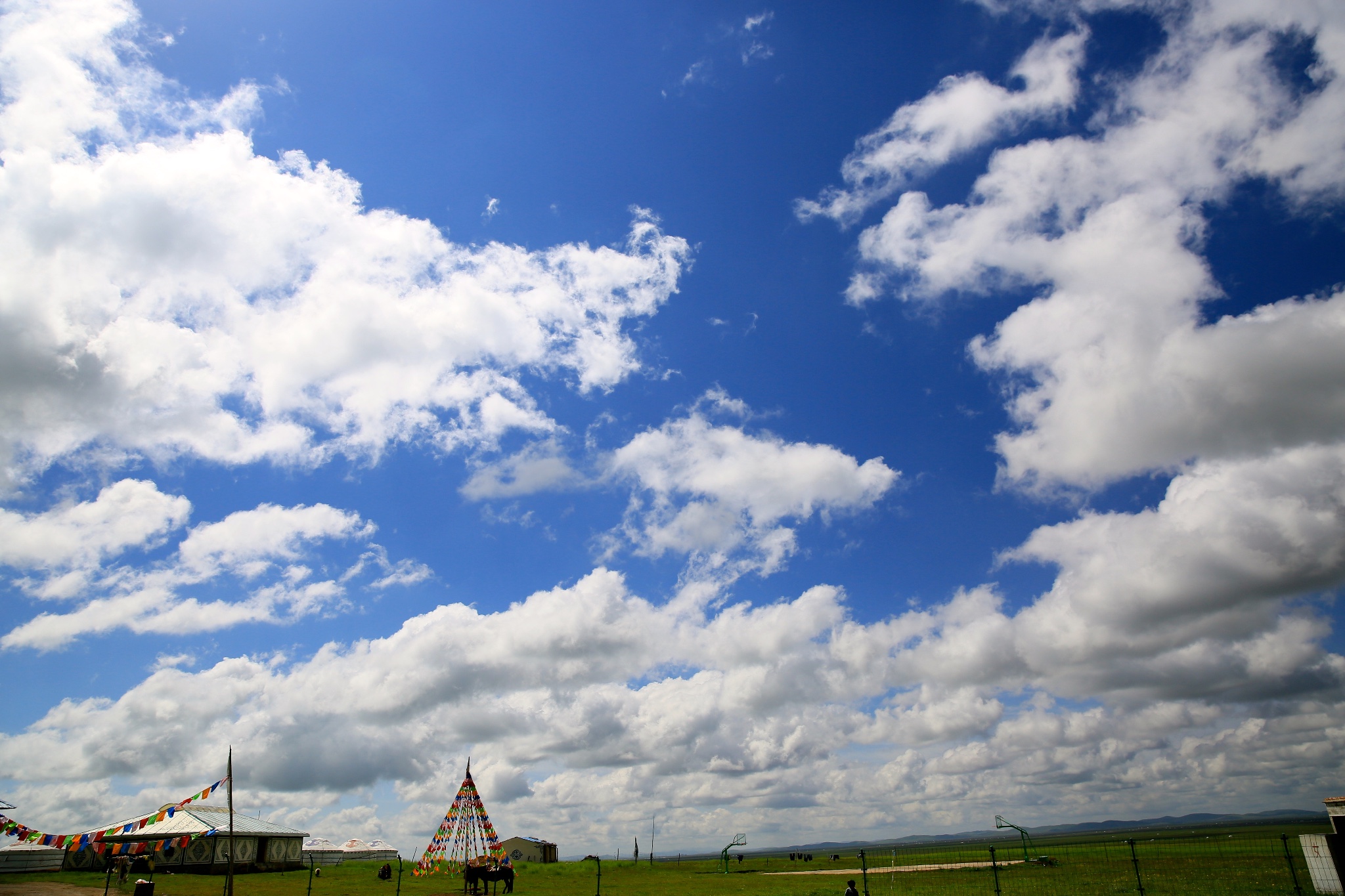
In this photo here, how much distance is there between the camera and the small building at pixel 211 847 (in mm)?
63969

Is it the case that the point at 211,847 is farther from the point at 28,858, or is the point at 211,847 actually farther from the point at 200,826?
the point at 28,858

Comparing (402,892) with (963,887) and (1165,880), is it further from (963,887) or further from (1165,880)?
(1165,880)

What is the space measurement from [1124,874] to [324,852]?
93057mm

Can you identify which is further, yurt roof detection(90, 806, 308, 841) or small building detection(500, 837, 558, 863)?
small building detection(500, 837, 558, 863)

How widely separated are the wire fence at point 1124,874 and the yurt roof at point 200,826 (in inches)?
2284

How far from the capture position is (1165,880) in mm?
38250

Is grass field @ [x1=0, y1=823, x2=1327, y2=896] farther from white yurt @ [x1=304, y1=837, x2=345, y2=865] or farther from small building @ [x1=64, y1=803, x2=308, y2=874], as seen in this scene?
white yurt @ [x1=304, y1=837, x2=345, y2=865]

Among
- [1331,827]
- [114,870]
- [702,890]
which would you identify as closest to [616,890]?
[702,890]

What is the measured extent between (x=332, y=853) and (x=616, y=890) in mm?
68737

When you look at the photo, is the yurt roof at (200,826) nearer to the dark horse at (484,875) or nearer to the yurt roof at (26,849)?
the yurt roof at (26,849)

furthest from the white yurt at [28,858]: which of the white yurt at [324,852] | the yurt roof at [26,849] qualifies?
the white yurt at [324,852]

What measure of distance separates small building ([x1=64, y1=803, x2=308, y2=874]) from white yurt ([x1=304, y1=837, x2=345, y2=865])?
62.6ft

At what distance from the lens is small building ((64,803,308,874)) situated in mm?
63969

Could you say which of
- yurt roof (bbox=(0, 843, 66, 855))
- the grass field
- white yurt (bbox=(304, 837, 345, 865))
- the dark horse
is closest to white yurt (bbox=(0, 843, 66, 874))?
yurt roof (bbox=(0, 843, 66, 855))
